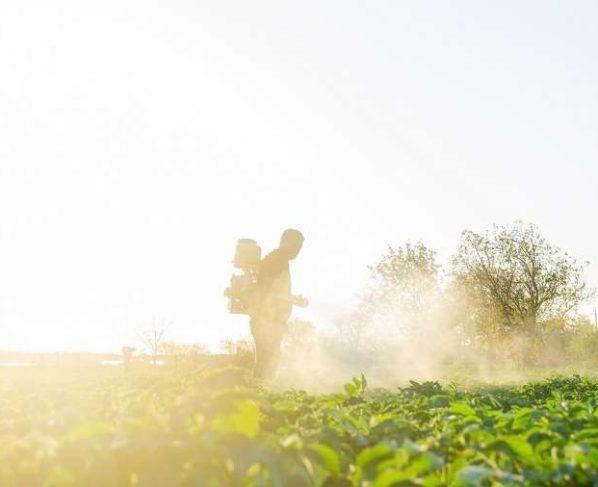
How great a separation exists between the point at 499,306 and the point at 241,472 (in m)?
57.6

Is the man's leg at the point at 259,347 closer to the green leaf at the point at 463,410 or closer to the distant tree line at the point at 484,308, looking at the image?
the green leaf at the point at 463,410

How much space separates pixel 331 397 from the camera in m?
5.86

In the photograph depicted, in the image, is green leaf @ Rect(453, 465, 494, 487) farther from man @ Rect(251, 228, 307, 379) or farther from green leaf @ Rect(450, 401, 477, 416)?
man @ Rect(251, 228, 307, 379)

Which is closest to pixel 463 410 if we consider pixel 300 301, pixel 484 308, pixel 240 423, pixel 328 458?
pixel 328 458

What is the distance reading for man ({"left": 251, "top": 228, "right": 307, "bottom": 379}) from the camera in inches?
591

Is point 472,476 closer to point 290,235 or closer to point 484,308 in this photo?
point 290,235

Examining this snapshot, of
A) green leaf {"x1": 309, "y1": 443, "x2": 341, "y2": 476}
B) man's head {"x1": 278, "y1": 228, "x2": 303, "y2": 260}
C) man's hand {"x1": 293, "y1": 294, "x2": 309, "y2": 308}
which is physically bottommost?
green leaf {"x1": 309, "y1": 443, "x2": 341, "y2": 476}

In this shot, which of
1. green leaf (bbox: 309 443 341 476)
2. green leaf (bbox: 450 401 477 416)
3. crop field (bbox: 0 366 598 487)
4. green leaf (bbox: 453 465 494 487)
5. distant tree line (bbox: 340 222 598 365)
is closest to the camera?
green leaf (bbox: 453 465 494 487)

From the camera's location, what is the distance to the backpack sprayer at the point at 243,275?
1532 centimetres

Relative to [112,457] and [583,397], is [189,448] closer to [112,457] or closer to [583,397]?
[112,457]

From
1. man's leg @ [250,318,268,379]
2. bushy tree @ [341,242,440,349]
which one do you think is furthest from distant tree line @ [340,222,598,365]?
man's leg @ [250,318,268,379]

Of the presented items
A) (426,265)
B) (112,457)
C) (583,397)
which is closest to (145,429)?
(112,457)

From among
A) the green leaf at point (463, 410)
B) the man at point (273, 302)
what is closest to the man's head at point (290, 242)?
the man at point (273, 302)

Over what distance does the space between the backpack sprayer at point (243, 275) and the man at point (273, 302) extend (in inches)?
8.5
